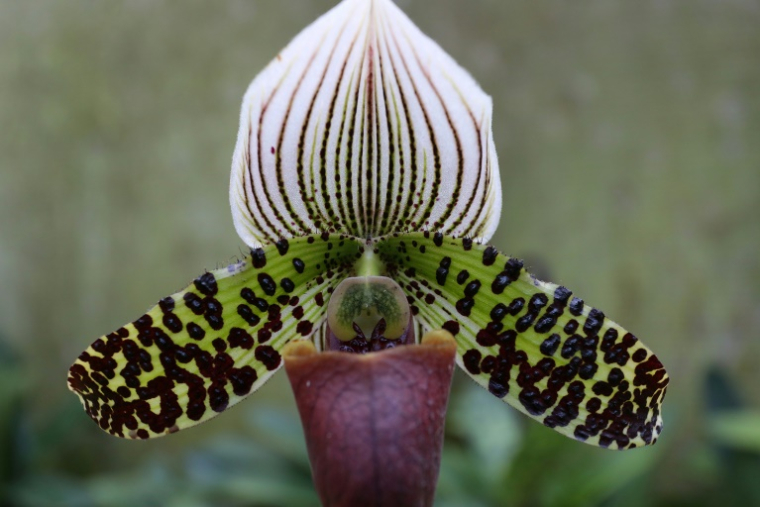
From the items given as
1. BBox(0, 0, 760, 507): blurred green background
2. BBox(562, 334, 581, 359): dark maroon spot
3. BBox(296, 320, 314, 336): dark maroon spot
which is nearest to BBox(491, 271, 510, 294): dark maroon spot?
BBox(562, 334, 581, 359): dark maroon spot

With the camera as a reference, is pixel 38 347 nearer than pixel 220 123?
No

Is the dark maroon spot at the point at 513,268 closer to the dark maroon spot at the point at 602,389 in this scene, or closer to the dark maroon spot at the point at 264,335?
the dark maroon spot at the point at 602,389

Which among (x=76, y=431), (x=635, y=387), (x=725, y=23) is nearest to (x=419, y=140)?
(x=635, y=387)

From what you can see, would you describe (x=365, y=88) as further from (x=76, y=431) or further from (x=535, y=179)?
(x=76, y=431)

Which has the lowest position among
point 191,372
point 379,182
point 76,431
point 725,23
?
point 76,431

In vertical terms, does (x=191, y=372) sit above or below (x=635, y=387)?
below

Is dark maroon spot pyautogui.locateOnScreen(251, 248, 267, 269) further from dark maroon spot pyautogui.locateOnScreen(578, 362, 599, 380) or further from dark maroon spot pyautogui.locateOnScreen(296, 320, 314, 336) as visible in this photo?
dark maroon spot pyautogui.locateOnScreen(578, 362, 599, 380)

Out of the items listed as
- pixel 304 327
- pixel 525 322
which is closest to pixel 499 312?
pixel 525 322
